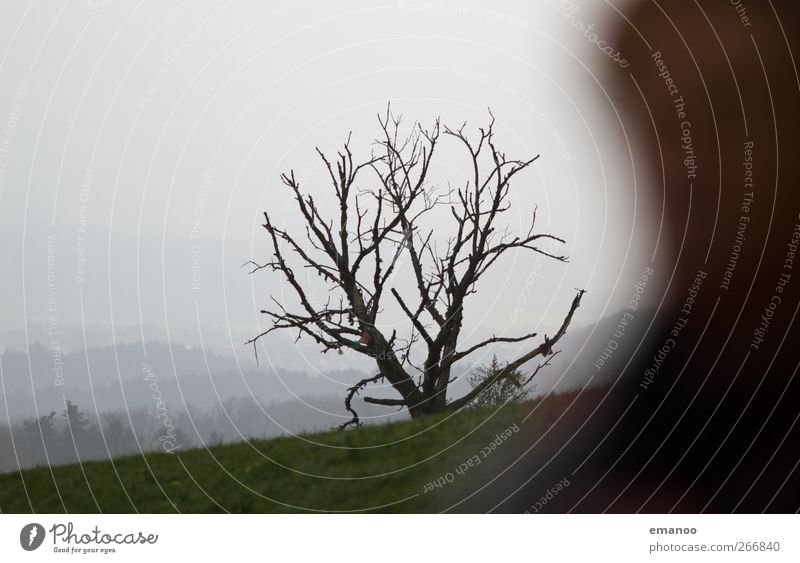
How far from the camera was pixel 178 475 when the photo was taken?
3.86 m

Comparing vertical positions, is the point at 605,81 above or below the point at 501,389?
above

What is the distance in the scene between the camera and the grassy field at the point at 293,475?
3809 mm

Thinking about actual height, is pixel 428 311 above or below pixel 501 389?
above

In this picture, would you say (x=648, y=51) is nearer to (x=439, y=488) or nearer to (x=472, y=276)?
(x=472, y=276)

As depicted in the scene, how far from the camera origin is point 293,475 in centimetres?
386

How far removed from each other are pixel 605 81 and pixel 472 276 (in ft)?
3.67

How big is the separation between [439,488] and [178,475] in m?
1.20

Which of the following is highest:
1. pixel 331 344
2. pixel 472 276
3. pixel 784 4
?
pixel 784 4

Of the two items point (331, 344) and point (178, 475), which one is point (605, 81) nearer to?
point (331, 344)

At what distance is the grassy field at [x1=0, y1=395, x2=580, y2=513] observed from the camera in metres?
3.81

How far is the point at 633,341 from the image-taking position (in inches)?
156

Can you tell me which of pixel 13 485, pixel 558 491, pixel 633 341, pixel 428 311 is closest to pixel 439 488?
pixel 558 491
